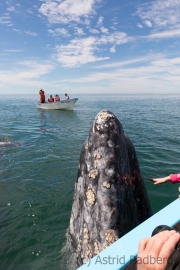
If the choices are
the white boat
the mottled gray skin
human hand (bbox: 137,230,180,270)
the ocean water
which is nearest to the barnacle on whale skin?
the mottled gray skin

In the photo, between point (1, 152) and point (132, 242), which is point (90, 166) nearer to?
point (132, 242)

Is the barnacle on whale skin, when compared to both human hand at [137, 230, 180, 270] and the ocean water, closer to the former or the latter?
the ocean water

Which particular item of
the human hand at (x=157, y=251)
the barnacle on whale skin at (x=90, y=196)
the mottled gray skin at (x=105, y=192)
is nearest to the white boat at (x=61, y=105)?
the mottled gray skin at (x=105, y=192)

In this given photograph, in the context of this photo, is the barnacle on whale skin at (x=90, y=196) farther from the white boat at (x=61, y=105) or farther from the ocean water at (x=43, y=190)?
the white boat at (x=61, y=105)

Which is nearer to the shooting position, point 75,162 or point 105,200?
point 105,200

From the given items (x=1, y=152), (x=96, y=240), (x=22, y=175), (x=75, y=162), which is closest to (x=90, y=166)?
(x=96, y=240)

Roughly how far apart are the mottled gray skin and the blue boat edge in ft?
2.21

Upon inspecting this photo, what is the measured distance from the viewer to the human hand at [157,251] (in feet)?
4.13

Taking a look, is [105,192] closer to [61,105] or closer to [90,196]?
[90,196]

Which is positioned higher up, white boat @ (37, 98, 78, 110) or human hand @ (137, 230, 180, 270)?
white boat @ (37, 98, 78, 110)

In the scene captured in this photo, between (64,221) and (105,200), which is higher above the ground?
(105,200)

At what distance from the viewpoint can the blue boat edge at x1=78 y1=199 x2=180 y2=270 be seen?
1.92 m

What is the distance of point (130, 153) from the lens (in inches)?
142

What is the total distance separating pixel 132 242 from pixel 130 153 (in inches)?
66.0
